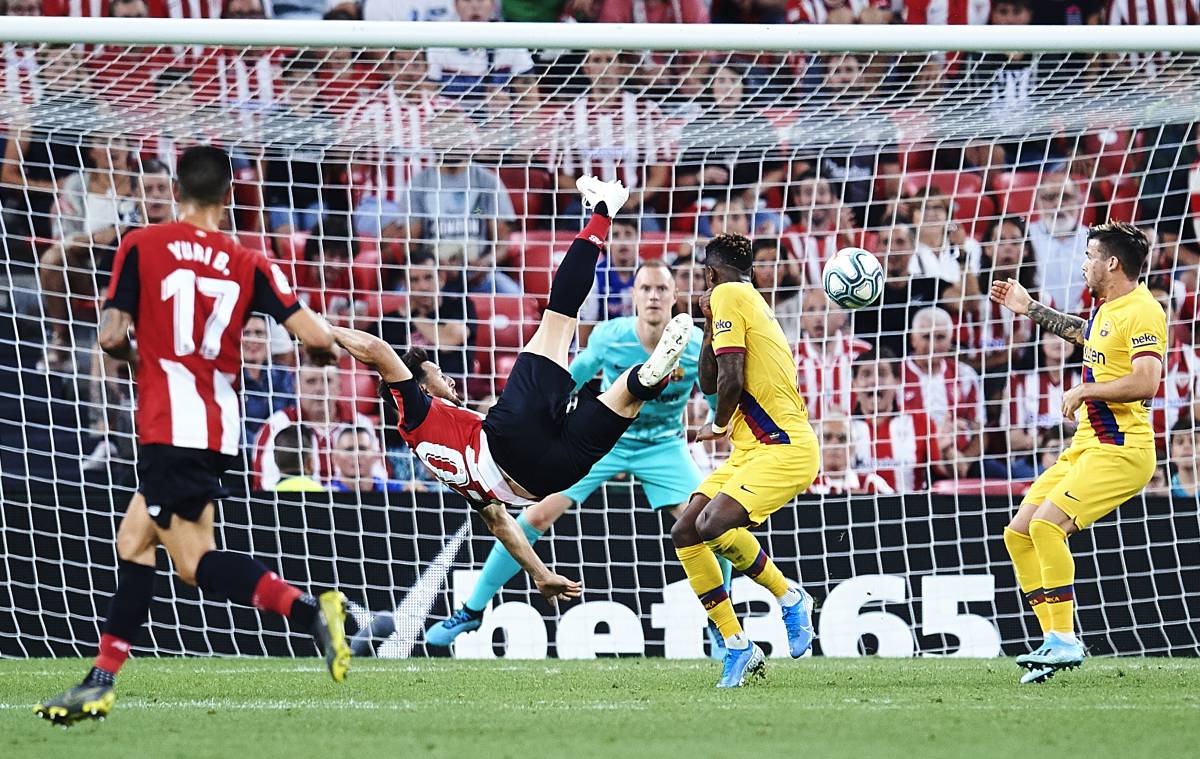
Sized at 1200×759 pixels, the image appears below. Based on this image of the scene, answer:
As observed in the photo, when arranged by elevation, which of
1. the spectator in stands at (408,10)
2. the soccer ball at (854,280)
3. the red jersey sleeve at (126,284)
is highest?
the spectator in stands at (408,10)

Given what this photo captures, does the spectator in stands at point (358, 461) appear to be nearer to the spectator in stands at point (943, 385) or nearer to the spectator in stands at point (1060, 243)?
the spectator in stands at point (943, 385)

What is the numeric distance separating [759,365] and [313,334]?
2.46m

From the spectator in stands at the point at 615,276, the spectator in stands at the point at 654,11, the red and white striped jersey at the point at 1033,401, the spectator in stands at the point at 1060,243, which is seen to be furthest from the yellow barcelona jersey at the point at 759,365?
the spectator in stands at the point at 654,11

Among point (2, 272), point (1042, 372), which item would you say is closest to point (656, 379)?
point (1042, 372)

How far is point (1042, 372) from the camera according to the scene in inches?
410

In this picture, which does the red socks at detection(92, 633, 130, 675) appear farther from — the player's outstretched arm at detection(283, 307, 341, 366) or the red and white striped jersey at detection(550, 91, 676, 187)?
the red and white striped jersey at detection(550, 91, 676, 187)

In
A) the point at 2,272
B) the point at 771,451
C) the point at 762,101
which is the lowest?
the point at 771,451

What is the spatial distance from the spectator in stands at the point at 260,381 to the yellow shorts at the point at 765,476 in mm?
4161

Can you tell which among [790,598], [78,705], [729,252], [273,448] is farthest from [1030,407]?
[78,705]

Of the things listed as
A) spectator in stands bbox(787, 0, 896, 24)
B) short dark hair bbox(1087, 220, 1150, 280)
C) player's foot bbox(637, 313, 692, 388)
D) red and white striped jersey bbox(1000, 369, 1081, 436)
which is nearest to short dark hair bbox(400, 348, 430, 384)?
player's foot bbox(637, 313, 692, 388)

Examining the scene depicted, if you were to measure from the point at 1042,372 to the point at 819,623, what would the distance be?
2825 mm

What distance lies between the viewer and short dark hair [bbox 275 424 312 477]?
9.75m

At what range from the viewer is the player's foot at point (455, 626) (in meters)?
7.97

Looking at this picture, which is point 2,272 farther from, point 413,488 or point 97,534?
point 413,488
